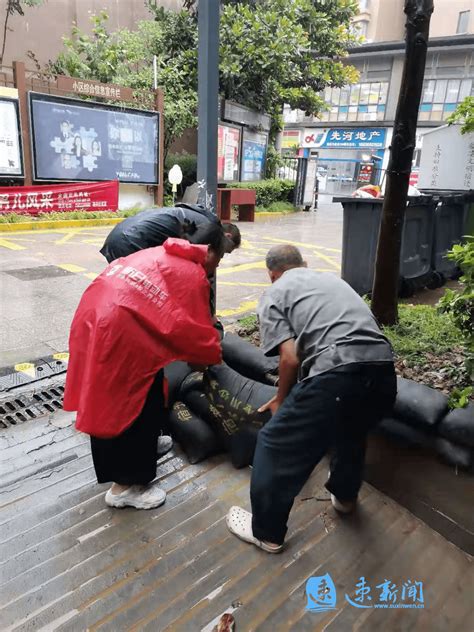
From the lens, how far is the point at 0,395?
3111 mm

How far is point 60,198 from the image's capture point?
11.0 m

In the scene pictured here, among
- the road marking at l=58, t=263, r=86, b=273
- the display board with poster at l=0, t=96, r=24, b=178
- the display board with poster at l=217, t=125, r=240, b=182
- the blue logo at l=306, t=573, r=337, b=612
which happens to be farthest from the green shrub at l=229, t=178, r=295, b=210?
the blue logo at l=306, t=573, r=337, b=612

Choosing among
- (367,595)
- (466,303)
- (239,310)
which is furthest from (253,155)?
(367,595)

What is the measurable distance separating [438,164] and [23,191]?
8.24 metres

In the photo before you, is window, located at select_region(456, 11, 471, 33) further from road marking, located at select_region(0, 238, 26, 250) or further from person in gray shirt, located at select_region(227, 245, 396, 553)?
person in gray shirt, located at select_region(227, 245, 396, 553)

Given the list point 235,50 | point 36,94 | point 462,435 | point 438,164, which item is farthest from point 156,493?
point 235,50

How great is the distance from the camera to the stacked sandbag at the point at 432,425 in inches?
86.8

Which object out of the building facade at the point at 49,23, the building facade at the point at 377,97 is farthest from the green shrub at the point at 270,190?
the building facade at the point at 377,97

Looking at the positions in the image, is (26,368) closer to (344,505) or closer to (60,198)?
(344,505)

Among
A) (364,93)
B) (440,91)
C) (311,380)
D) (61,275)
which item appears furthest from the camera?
(364,93)

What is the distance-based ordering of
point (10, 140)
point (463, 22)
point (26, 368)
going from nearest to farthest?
point (26, 368)
point (10, 140)
point (463, 22)

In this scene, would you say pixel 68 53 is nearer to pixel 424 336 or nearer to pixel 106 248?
pixel 106 248

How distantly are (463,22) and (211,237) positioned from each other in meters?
37.3

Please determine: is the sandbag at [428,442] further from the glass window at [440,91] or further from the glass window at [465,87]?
the glass window at [440,91]
